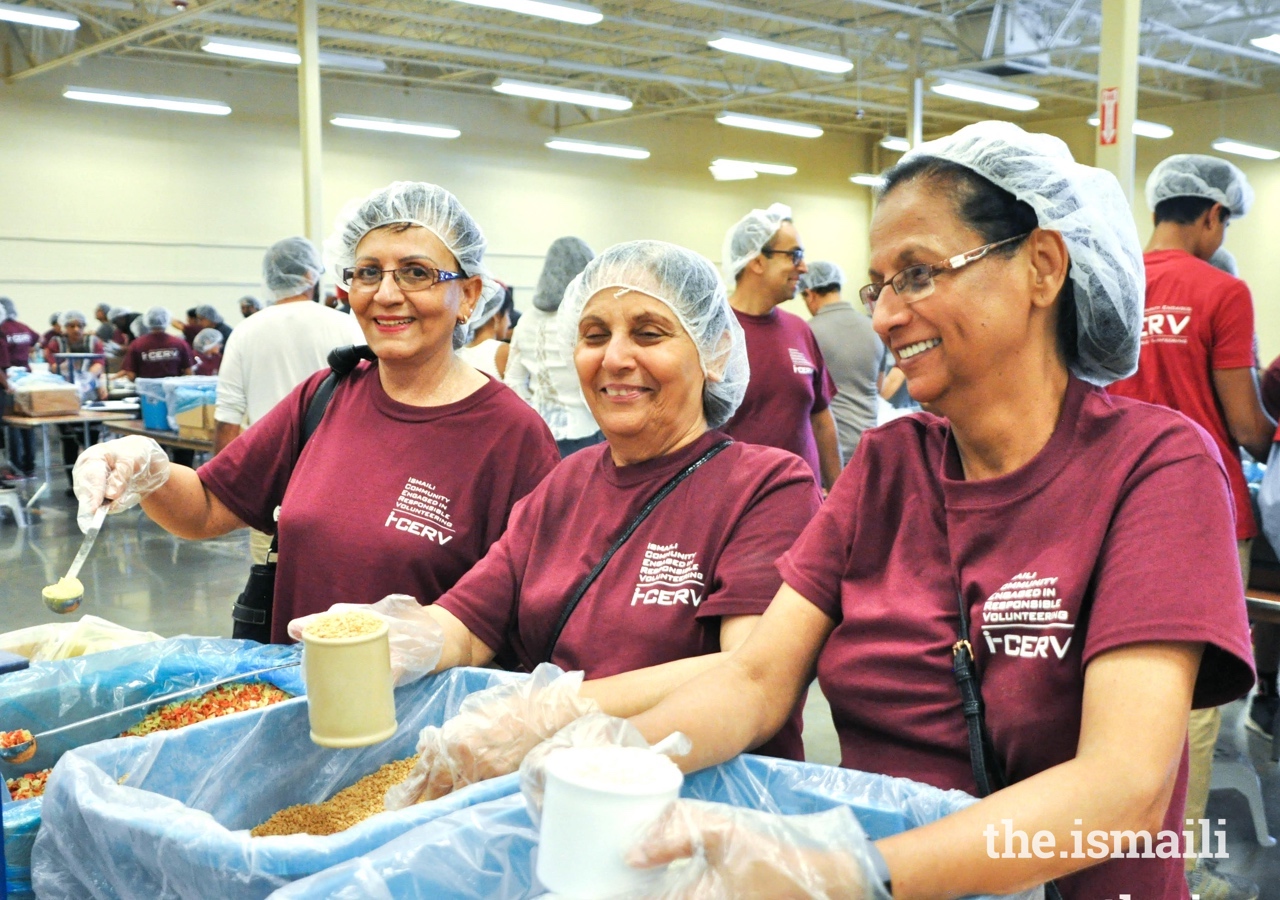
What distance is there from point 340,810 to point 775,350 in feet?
9.18

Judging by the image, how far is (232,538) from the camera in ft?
25.1

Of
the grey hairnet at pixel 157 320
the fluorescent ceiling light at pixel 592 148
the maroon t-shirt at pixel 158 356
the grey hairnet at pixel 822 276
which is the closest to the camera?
the grey hairnet at pixel 822 276

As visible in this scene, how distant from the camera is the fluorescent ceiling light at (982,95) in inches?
463

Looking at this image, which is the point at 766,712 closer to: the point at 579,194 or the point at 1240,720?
the point at 1240,720

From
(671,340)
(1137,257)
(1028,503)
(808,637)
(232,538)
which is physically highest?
(1137,257)

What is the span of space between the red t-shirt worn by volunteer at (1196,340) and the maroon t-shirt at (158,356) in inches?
316

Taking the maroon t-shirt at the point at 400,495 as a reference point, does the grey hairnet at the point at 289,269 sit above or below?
above

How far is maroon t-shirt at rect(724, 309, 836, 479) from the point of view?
3904mm

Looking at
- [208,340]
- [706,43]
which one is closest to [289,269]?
[208,340]

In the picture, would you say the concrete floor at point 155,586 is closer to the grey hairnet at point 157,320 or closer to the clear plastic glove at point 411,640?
the grey hairnet at point 157,320

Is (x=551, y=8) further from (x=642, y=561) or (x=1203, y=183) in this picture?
(x=642, y=561)

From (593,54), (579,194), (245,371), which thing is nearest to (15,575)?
(245,371)

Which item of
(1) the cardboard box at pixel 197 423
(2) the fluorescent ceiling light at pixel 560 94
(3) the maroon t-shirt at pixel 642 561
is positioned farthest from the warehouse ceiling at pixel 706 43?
(3) the maroon t-shirt at pixel 642 561

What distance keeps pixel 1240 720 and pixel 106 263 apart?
531 inches
